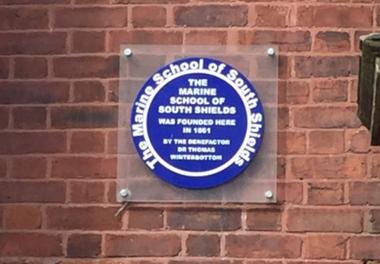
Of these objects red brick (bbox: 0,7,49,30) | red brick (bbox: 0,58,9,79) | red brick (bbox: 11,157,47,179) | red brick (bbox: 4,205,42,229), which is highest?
red brick (bbox: 0,7,49,30)

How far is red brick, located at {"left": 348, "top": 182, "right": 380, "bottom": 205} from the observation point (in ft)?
12.4

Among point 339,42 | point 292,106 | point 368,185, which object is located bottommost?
point 368,185

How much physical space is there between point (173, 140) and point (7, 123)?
0.62 metres

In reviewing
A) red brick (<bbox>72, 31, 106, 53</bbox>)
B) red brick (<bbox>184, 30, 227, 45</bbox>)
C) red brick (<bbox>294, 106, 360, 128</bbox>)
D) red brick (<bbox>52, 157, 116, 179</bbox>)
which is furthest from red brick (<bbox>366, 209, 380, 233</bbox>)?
red brick (<bbox>72, 31, 106, 53</bbox>)

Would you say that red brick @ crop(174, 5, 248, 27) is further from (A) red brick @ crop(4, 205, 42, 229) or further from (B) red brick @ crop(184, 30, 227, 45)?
(A) red brick @ crop(4, 205, 42, 229)

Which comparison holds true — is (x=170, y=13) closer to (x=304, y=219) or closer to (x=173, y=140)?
(x=173, y=140)

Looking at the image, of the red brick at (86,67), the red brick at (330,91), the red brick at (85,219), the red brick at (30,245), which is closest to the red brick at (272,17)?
the red brick at (330,91)

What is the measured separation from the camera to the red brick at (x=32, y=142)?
151 inches

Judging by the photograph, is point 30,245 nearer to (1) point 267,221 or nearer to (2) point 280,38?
(1) point 267,221

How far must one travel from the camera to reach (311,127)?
3793mm

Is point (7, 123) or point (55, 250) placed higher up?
point (7, 123)

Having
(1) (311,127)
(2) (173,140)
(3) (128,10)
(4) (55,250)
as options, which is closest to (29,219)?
(4) (55,250)

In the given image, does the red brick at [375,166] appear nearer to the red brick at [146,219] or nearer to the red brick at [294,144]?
the red brick at [294,144]

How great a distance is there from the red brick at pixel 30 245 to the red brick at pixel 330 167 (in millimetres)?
901
